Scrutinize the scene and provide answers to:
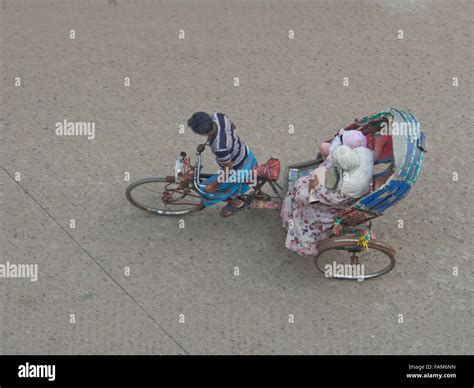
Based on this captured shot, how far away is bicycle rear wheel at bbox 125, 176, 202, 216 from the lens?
673cm

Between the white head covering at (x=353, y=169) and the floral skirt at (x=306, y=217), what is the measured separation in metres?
0.21

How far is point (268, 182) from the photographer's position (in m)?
6.66

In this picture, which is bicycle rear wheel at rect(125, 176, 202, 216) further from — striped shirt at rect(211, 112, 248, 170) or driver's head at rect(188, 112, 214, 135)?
driver's head at rect(188, 112, 214, 135)

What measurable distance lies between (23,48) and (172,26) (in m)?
1.70

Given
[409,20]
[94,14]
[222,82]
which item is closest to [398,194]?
[222,82]

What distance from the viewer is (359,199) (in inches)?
230

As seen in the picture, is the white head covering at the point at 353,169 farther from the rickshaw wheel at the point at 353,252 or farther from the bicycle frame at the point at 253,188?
the bicycle frame at the point at 253,188

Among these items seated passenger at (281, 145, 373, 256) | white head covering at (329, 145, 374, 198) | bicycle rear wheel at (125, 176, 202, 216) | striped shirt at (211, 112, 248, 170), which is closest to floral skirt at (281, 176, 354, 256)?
seated passenger at (281, 145, 373, 256)

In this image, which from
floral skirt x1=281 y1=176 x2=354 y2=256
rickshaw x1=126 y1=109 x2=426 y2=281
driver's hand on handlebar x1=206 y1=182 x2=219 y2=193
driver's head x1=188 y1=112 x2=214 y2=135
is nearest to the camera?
rickshaw x1=126 y1=109 x2=426 y2=281

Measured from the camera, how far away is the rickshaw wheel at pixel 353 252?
6.14 metres

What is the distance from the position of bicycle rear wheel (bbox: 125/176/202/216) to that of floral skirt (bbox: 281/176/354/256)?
90 cm

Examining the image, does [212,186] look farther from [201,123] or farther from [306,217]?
[306,217]

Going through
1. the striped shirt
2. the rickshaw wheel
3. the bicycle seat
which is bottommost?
the rickshaw wheel

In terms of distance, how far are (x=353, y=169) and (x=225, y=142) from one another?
1.08m
